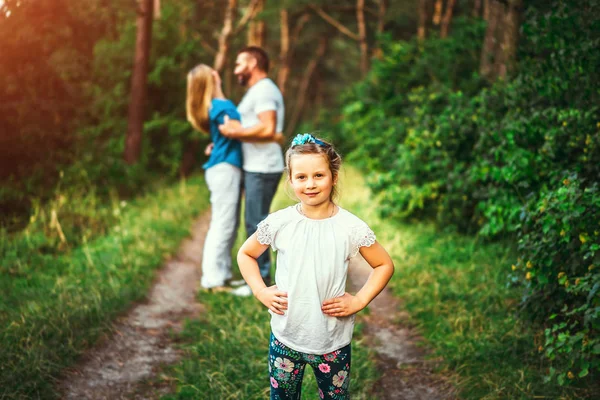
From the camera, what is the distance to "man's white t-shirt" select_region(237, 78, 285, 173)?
15.5ft

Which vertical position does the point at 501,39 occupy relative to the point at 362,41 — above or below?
below

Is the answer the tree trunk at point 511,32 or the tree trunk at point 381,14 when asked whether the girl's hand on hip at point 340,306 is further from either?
the tree trunk at point 381,14

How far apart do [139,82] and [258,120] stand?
5451mm

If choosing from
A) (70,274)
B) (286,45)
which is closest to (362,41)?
(286,45)

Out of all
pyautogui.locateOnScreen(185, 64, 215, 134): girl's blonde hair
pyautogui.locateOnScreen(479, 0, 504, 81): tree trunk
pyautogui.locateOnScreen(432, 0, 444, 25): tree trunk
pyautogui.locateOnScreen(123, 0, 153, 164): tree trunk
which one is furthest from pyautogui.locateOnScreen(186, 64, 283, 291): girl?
pyautogui.locateOnScreen(432, 0, 444, 25): tree trunk

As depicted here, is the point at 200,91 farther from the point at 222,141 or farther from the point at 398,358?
the point at 398,358

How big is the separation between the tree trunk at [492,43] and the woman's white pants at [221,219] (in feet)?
14.1

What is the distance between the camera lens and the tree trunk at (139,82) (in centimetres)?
920

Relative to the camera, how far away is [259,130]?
4.70 metres

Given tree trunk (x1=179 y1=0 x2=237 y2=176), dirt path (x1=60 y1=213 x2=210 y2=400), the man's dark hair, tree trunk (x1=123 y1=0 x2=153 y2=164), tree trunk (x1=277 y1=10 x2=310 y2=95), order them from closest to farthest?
dirt path (x1=60 y1=213 x2=210 y2=400) → the man's dark hair → tree trunk (x1=123 y1=0 x2=153 y2=164) → tree trunk (x1=179 y1=0 x2=237 y2=176) → tree trunk (x1=277 y1=10 x2=310 y2=95)

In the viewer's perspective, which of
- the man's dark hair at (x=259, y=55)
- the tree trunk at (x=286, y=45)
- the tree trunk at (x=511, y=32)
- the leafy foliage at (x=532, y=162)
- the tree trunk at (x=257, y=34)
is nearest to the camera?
the leafy foliage at (x=532, y=162)

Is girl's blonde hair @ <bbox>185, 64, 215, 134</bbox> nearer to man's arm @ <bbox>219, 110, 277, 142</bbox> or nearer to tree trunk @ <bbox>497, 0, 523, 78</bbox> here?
man's arm @ <bbox>219, 110, 277, 142</bbox>

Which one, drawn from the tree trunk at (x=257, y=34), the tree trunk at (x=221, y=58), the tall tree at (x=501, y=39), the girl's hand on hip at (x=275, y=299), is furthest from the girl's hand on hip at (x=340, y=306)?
the tree trunk at (x=257, y=34)

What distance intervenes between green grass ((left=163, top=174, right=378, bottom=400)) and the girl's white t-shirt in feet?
3.77
